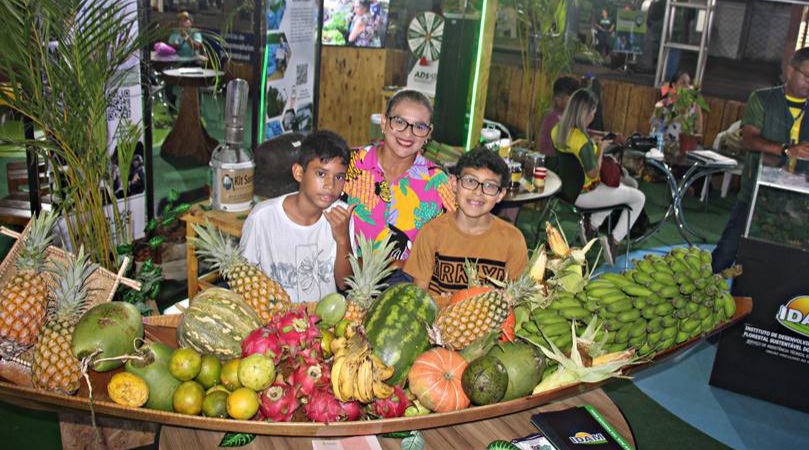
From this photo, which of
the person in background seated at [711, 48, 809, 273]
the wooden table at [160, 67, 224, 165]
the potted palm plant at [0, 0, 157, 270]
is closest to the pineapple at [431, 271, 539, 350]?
the potted palm plant at [0, 0, 157, 270]

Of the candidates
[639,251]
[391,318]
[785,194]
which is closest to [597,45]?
[639,251]

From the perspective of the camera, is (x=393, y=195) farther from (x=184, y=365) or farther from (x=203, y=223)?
(x=184, y=365)

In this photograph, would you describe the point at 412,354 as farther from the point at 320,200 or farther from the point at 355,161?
the point at 355,161

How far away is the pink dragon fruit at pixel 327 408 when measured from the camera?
2.18m

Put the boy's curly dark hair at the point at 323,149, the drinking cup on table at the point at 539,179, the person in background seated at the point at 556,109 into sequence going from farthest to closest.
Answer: the person in background seated at the point at 556,109 < the drinking cup on table at the point at 539,179 < the boy's curly dark hair at the point at 323,149

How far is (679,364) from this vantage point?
224 inches

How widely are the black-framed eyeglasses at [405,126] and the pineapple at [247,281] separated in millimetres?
1216

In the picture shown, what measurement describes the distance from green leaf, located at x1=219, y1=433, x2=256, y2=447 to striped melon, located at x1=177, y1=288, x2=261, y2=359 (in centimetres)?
25

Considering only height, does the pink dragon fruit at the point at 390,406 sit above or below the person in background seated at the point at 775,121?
below

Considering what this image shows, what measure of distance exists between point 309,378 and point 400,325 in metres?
0.38

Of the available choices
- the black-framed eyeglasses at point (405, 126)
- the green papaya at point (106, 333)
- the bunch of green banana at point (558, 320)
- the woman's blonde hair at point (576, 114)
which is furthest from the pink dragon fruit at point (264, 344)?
the woman's blonde hair at point (576, 114)

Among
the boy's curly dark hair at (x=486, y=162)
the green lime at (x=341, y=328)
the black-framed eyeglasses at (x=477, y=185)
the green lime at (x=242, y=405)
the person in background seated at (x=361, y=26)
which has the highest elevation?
the person in background seated at (x=361, y=26)

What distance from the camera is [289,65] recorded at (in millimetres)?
7297

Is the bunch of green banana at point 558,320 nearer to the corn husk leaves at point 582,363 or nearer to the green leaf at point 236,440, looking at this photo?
the corn husk leaves at point 582,363
